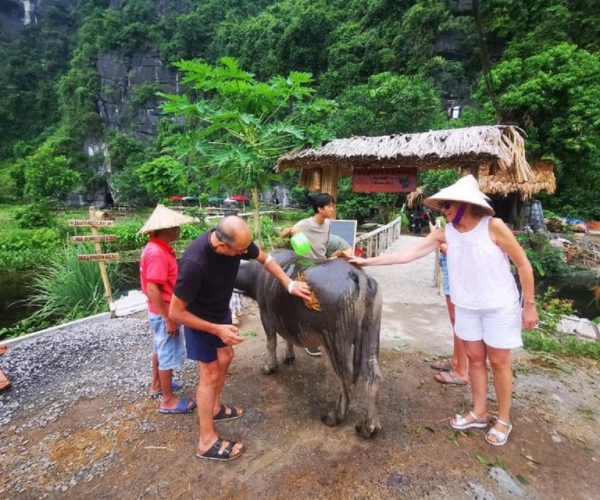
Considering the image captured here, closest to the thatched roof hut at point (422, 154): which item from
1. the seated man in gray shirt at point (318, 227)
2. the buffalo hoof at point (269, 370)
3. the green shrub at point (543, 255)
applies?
the seated man in gray shirt at point (318, 227)

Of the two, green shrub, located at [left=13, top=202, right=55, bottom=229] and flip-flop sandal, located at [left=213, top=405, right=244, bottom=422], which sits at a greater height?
green shrub, located at [left=13, top=202, right=55, bottom=229]

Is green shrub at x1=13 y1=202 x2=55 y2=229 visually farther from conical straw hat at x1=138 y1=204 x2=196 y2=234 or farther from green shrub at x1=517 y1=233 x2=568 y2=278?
green shrub at x1=517 y1=233 x2=568 y2=278

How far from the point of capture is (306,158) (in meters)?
5.65

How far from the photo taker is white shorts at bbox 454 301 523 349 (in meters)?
2.10

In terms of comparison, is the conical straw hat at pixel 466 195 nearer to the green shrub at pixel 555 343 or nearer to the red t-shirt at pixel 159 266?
the red t-shirt at pixel 159 266

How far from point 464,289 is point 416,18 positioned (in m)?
26.6

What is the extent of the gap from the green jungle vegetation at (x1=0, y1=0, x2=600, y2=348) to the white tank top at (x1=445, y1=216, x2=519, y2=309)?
264 cm

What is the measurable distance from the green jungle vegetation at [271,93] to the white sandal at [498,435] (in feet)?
11.2

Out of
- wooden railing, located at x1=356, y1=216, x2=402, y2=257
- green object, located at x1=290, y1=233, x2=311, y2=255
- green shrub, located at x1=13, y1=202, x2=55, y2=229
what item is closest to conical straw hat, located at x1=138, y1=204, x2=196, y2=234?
green object, located at x1=290, y1=233, x2=311, y2=255

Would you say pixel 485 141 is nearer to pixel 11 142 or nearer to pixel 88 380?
pixel 88 380

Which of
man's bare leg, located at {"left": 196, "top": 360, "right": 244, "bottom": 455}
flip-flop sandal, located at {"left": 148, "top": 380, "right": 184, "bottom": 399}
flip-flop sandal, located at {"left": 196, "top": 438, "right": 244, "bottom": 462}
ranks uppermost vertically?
man's bare leg, located at {"left": 196, "top": 360, "right": 244, "bottom": 455}

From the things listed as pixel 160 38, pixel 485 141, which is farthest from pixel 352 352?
pixel 160 38

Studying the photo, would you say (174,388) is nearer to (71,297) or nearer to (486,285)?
(486,285)

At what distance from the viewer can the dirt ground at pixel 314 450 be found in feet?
6.43
